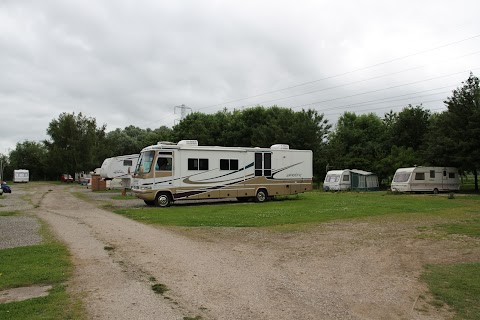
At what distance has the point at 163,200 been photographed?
20.4m

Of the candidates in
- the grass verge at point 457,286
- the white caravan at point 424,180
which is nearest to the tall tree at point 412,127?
the white caravan at point 424,180

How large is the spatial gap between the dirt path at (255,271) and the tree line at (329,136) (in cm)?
2563

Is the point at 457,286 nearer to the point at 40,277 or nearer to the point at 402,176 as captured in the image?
the point at 40,277

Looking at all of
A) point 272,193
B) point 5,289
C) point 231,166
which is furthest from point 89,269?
point 272,193

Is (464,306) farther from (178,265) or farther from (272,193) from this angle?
(272,193)

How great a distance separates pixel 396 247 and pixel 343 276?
3.37 m

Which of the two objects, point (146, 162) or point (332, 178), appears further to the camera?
point (332, 178)

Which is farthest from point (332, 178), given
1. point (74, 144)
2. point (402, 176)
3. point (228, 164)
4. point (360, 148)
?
point (74, 144)

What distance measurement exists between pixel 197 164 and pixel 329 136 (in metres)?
40.6

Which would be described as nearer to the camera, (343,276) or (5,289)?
(5,289)

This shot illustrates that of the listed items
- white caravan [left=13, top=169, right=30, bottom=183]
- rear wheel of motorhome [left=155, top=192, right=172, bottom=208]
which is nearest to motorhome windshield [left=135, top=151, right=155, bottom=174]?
rear wheel of motorhome [left=155, top=192, right=172, bottom=208]

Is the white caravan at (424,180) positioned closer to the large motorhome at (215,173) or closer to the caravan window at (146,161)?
the large motorhome at (215,173)

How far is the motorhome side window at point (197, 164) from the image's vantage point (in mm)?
21080

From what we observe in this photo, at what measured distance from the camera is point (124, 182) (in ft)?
116
